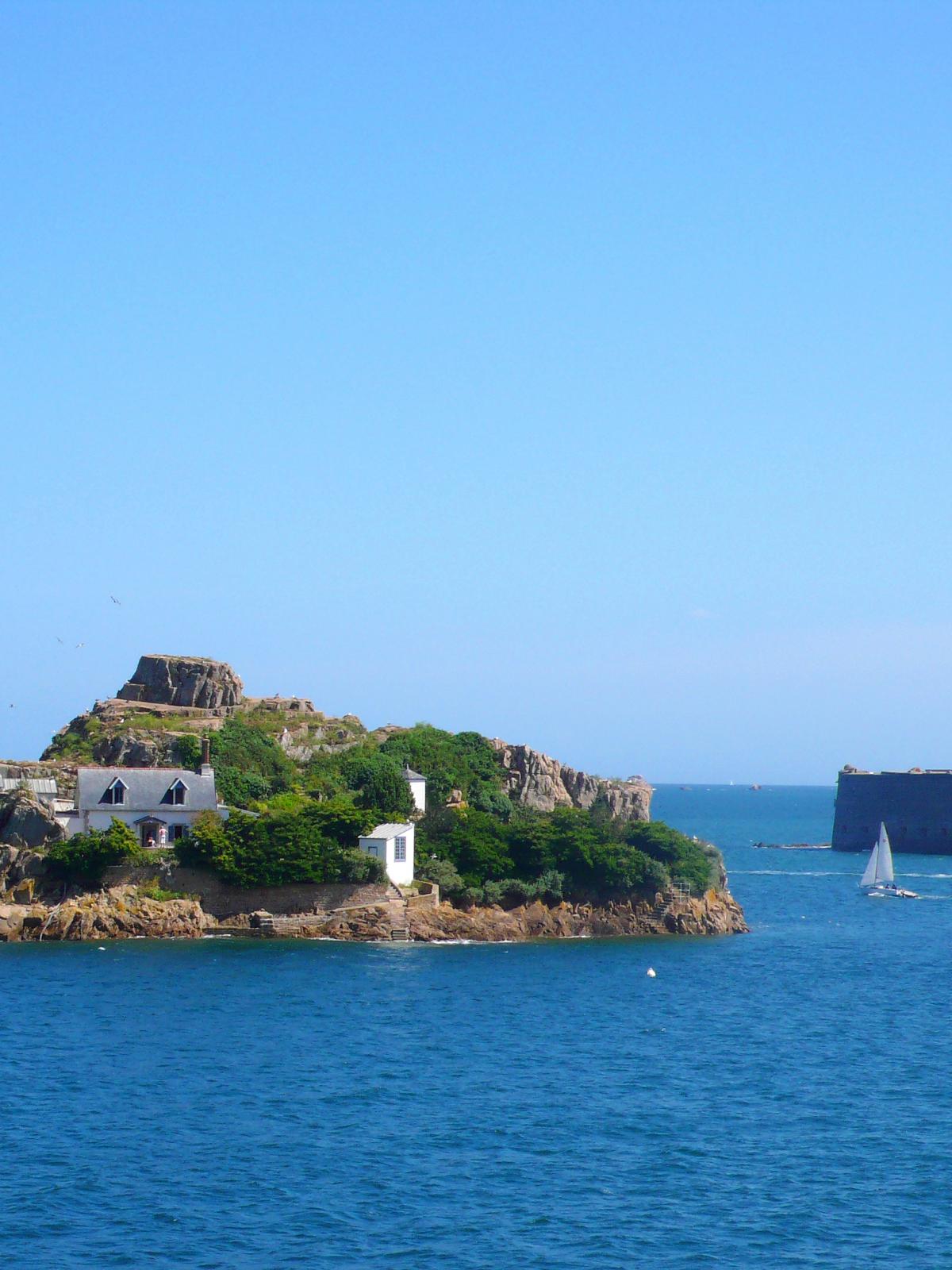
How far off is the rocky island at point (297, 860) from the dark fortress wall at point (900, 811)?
284 feet

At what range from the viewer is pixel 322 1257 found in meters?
36.8

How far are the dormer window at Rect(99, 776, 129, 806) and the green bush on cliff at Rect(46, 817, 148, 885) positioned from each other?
3.68 m

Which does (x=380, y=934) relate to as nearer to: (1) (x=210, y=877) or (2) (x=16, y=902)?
(1) (x=210, y=877)

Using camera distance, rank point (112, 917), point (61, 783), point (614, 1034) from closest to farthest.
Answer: point (614, 1034), point (112, 917), point (61, 783)

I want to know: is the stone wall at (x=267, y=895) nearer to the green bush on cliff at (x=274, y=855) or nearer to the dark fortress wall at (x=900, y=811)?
the green bush on cliff at (x=274, y=855)

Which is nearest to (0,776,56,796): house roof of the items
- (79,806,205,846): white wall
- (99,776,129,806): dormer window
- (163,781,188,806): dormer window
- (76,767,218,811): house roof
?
(76,767,218,811): house roof

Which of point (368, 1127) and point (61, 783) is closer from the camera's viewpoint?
point (368, 1127)

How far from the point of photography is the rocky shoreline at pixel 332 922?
271ft

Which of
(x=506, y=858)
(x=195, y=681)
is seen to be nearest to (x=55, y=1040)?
(x=506, y=858)

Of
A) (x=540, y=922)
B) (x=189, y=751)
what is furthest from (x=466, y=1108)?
(x=189, y=751)

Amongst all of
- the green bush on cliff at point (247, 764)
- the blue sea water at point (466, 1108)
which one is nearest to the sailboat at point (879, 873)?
the blue sea water at point (466, 1108)

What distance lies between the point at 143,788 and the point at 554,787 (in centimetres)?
3184

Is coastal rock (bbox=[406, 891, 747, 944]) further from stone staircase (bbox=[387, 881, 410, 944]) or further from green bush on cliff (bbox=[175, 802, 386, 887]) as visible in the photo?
green bush on cliff (bbox=[175, 802, 386, 887])

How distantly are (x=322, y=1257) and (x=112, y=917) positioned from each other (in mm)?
48513
